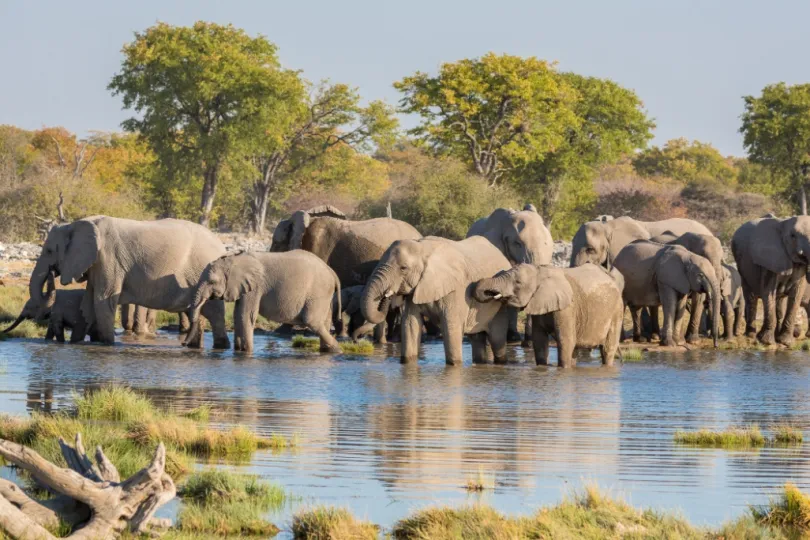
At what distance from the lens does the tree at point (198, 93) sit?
57719 millimetres

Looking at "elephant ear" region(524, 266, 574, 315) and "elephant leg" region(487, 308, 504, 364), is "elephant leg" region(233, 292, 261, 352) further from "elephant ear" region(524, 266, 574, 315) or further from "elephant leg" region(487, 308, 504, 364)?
"elephant ear" region(524, 266, 574, 315)

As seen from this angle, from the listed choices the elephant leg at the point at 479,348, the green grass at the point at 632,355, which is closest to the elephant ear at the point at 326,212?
the green grass at the point at 632,355

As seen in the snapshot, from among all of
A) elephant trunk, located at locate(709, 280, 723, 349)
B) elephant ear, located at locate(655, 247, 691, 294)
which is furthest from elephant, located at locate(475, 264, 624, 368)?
elephant ear, located at locate(655, 247, 691, 294)

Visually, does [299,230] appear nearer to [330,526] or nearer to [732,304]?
[732,304]

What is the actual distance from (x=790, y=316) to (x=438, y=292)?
9947mm

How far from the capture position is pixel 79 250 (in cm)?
2248

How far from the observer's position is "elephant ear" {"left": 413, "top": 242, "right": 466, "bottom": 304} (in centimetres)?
1945

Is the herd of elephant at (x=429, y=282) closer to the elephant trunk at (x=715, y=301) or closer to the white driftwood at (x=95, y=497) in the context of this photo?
the elephant trunk at (x=715, y=301)

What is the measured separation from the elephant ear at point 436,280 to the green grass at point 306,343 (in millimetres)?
4021

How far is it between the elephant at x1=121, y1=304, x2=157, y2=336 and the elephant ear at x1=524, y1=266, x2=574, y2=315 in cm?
828

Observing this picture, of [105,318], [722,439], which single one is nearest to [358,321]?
[105,318]

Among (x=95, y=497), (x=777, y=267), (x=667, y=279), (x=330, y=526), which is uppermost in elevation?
(x=777, y=267)

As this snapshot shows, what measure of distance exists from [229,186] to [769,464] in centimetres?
5531

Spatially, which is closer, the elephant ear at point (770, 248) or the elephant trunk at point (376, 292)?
the elephant trunk at point (376, 292)
